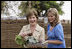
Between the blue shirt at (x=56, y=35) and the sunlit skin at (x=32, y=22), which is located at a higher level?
the sunlit skin at (x=32, y=22)

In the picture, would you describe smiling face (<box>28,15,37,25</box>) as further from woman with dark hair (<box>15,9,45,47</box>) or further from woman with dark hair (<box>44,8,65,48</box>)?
woman with dark hair (<box>44,8,65,48</box>)

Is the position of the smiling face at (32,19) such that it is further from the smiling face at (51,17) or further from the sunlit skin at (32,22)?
the smiling face at (51,17)

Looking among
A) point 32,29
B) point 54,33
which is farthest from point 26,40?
point 54,33

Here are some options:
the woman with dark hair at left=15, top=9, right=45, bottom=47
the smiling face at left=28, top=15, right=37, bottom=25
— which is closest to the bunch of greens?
the woman with dark hair at left=15, top=9, right=45, bottom=47

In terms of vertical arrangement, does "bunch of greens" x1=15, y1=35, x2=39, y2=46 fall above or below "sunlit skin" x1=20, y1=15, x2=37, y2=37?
below

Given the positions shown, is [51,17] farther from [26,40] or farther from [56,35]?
[26,40]

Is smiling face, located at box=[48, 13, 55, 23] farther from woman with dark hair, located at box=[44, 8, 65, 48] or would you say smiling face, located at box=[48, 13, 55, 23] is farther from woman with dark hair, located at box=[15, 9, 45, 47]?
woman with dark hair, located at box=[15, 9, 45, 47]

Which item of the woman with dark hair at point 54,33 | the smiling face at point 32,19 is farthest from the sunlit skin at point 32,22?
the woman with dark hair at point 54,33

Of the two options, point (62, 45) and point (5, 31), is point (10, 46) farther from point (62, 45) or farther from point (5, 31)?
point (62, 45)

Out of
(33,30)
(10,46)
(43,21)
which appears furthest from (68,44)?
(33,30)

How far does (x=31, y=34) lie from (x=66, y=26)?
221 inches

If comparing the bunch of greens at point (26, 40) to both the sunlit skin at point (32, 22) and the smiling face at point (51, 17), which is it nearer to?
the sunlit skin at point (32, 22)

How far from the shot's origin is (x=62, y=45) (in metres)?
1.97

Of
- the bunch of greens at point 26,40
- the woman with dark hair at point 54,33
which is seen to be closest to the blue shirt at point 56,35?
the woman with dark hair at point 54,33
